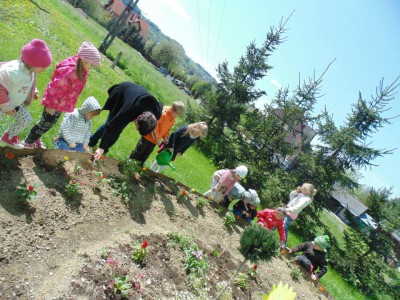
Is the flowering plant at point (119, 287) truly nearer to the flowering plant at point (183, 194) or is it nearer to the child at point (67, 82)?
the child at point (67, 82)

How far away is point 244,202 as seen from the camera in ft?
23.2

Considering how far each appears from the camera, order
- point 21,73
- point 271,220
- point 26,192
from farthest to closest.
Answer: point 271,220 → point 21,73 → point 26,192

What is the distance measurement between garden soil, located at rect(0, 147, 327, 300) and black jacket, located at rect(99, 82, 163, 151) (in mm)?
500

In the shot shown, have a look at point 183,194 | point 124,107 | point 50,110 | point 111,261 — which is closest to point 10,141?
point 50,110

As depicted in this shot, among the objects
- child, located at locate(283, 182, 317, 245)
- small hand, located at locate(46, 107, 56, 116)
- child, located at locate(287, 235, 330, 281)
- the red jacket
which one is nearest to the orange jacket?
small hand, located at locate(46, 107, 56, 116)

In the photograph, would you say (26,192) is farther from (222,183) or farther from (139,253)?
(222,183)

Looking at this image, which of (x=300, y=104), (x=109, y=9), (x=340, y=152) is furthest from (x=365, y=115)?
(x=109, y=9)

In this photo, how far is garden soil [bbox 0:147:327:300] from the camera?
2.70 meters

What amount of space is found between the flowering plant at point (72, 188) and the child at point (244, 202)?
3.97m

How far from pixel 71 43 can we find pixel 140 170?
12.4m

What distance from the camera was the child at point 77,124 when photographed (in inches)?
164

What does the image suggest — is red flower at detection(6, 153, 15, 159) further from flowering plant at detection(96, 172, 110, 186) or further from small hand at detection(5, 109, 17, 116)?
flowering plant at detection(96, 172, 110, 186)

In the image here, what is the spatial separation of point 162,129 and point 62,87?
1787 mm

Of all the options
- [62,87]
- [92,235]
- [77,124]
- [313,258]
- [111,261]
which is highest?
[62,87]
